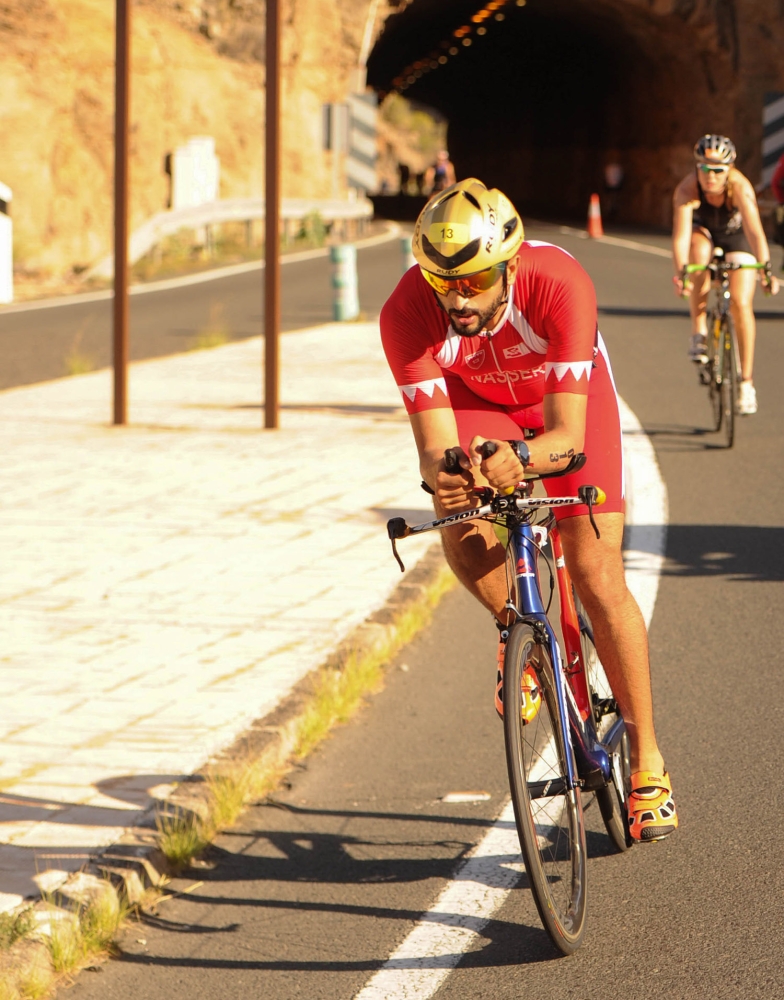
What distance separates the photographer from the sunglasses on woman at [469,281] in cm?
384

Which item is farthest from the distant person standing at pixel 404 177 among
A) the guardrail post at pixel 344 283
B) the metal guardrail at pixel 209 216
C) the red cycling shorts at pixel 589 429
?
the red cycling shorts at pixel 589 429

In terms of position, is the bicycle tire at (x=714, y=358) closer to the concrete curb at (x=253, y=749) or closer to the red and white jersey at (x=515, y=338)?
the concrete curb at (x=253, y=749)

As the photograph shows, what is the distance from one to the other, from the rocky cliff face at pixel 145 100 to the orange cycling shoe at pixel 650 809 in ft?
93.6

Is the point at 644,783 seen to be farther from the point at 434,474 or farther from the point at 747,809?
the point at 434,474

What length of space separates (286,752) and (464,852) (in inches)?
43.4

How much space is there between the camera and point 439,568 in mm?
8094

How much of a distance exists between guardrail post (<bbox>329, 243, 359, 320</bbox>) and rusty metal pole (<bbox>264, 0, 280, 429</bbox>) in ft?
22.3

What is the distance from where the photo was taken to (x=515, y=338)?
4.18 meters

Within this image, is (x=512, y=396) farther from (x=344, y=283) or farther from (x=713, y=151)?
(x=344, y=283)

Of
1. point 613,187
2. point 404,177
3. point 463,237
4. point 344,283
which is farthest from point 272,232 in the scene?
point 404,177

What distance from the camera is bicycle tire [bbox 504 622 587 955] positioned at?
12.4 feet

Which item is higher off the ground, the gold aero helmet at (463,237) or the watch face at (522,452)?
the gold aero helmet at (463,237)

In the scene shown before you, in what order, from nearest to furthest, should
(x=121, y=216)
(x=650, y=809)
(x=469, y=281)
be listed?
(x=469, y=281), (x=650, y=809), (x=121, y=216)

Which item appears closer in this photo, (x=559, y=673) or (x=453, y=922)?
(x=559, y=673)
